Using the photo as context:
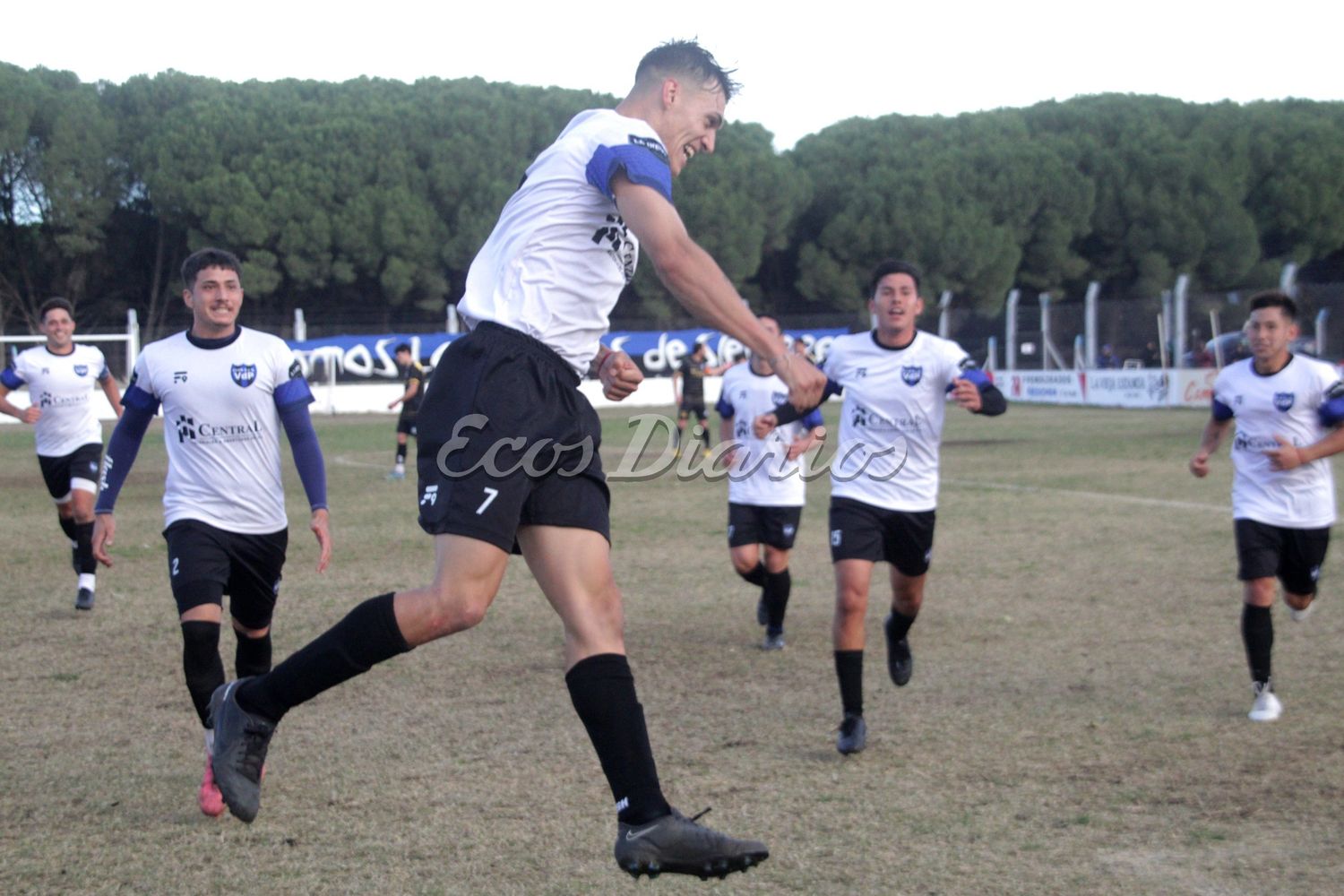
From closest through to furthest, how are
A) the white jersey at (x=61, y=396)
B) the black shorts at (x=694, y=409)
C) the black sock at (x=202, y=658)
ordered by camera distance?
the black sock at (x=202, y=658) → the white jersey at (x=61, y=396) → the black shorts at (x=694, y=409)

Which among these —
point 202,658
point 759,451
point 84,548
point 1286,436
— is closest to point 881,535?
point 1286,436

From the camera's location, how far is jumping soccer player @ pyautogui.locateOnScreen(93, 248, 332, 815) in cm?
570

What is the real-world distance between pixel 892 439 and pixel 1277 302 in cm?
209

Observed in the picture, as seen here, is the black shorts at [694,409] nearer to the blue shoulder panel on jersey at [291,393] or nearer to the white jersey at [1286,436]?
the white jersey at [1286,436]

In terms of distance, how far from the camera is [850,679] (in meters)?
6.27

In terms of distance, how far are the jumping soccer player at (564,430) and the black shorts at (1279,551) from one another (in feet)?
14.1

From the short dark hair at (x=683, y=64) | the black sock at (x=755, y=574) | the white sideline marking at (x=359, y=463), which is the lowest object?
the white sideline marking at (x=359, y=463)

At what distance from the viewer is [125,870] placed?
14.7 feet

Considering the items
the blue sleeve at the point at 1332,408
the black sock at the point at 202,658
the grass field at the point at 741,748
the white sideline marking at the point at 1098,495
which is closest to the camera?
the grass field at the point at 741,748

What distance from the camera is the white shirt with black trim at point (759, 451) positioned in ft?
30.5

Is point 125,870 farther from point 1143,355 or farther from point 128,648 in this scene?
point 1143,355

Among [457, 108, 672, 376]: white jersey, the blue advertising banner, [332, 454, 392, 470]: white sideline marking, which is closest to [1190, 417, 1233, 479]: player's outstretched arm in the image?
[457, 108, 672, 376]: white jersey

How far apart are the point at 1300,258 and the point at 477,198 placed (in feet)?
119

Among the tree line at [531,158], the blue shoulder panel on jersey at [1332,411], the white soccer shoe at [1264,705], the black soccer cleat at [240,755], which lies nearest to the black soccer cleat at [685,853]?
the black soccer cleat at [240,755]
